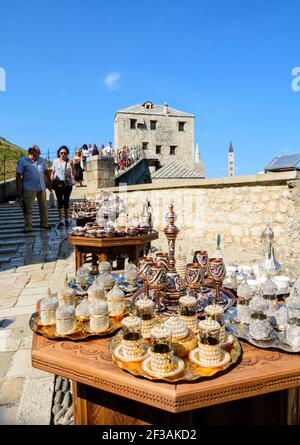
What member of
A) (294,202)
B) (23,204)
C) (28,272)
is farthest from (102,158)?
(294,202)

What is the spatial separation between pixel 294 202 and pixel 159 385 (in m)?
5.25

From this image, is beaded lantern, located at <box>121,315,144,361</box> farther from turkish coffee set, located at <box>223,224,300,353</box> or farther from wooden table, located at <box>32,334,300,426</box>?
turkish coffee set, located at <box>223,224,300,353</box>

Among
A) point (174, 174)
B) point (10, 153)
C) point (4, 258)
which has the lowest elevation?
point (4, 258)

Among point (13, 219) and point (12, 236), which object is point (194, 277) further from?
point (13, 219)

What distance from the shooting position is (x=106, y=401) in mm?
1714

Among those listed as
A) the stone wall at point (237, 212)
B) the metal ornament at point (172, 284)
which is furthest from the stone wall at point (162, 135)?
the metal ornament at point (172, 284)

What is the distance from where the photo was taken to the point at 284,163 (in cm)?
590

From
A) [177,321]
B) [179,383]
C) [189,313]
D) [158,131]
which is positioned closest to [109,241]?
[189,313]

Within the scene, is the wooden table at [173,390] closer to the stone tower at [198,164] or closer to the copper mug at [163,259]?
the copper mug at [163,259]

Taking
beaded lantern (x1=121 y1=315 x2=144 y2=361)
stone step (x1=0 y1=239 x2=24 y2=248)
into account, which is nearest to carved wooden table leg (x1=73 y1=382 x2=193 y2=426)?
beaded lantern (x1=121 y1=315 x2=144 y2=361)

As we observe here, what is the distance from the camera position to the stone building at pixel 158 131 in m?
39.4

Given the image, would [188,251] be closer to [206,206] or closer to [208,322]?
[206,206]

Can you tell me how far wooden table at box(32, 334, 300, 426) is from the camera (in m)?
1.29

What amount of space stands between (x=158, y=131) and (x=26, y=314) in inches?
1545
